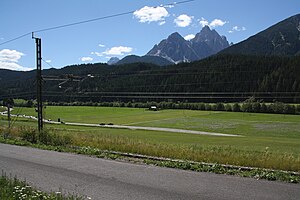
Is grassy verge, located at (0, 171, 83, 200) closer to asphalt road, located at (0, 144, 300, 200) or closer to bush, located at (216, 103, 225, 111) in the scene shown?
asphalt road, located at (0, 144, 300, 200)

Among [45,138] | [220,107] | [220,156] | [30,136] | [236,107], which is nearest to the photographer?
[220,156]

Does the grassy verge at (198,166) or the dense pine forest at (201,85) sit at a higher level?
the dense pine forest at (201,85)

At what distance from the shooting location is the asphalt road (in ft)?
27.7

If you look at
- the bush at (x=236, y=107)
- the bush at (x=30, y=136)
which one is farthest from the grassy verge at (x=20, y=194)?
the bush at (x=236, y=107)

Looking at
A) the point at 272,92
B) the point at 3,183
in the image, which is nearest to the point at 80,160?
the point at 3,183

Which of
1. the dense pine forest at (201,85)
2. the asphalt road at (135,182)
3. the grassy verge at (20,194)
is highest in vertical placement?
the dense pine forest at (201,85)

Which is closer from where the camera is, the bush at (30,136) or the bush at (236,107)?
the bush at (30,136)

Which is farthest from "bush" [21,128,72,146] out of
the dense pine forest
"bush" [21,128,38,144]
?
the dense pine forest

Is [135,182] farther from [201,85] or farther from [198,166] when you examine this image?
[201,85]

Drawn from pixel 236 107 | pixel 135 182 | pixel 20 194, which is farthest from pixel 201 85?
pixel 20 194

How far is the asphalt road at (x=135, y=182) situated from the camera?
843 centimetres

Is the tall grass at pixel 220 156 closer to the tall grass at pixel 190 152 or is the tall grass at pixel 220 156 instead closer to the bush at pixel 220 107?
the tall grass at pixel 190 152

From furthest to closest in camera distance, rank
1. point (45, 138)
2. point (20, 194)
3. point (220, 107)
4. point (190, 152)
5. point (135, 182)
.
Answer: point (220, 107) → point (45, 138) → point (190, 152) → point (135, 182) → point (20, 194)

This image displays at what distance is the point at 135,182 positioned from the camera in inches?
394
